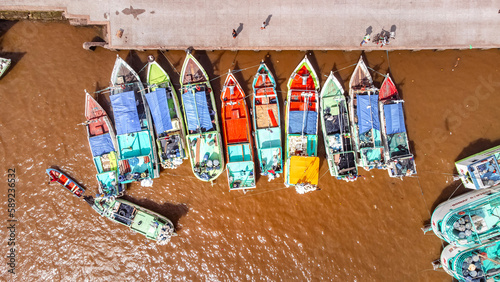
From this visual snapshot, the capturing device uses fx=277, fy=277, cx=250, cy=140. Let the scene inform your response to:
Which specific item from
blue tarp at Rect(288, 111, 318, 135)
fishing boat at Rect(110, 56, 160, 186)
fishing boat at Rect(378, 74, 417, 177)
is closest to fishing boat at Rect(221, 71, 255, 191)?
blue tarp at Rect(288, 111, 318, 135)

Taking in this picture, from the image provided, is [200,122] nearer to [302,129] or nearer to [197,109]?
[197,109]

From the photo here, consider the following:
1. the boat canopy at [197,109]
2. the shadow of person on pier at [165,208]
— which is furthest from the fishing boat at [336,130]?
the shadow of person on pier at [165,208]

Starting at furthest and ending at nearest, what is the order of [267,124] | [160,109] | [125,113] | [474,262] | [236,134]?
[267,124] → [236,134] → [160,109] → [125,113] → [474,262]

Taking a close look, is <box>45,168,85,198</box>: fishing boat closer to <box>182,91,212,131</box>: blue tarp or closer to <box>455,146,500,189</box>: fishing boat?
<box>182,91,212,131</box>: blue tarp

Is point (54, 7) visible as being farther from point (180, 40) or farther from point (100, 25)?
point (180, 40)

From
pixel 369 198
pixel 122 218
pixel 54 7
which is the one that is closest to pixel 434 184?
pixel 369 198

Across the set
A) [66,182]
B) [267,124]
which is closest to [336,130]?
[267,124]

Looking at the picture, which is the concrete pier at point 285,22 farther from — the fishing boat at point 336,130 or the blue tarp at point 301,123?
the blue tarp at point 301,123
